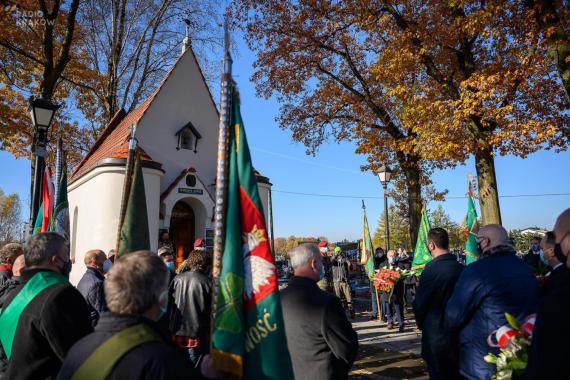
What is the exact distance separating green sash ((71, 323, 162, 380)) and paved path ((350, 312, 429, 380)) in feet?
18.6

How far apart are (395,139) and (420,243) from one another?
7970 millimetres

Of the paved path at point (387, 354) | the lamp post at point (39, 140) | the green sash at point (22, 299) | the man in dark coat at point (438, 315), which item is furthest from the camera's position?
the lamp post at point (39, 140)

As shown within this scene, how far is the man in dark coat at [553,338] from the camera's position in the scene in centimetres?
173

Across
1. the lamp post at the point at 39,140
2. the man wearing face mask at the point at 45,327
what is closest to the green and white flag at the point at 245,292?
the man wearing face mask at the point at 45,327

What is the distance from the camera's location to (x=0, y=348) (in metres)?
3.73

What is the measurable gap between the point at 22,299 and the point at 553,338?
10.9 feet

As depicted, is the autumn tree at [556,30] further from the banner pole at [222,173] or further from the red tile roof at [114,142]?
the red tile roof at [114,142]

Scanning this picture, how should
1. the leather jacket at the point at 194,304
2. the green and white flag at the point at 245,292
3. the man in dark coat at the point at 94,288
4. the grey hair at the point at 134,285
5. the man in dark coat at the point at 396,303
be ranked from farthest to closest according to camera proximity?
the man in dark coat at the point at 396,303, the leather jacket at the point at 194,304, the man in dark coat at the point at 94,288, the green and white flag at the point at 245,292, the grey hair at the point at 134,285

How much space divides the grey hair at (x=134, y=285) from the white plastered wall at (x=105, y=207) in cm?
1229

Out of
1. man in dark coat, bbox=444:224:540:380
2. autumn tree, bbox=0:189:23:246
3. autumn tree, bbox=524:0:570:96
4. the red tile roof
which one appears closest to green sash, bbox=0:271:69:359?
man in dark coat, bbox=444:224:540:380

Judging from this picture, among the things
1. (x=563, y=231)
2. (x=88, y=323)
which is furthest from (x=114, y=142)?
(x=563, y=231)

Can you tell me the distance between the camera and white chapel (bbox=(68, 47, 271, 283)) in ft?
46.4

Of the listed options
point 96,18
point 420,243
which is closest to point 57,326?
point 420,243

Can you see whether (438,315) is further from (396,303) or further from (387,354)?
(396,303)
